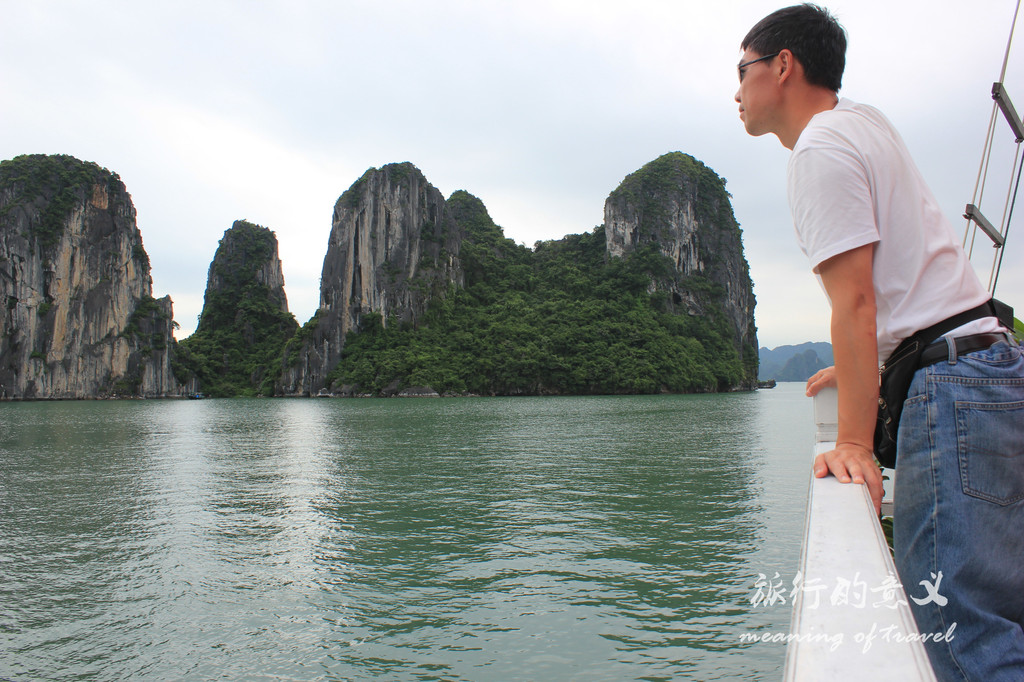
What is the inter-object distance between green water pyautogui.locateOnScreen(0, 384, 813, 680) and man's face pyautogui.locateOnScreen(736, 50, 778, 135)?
3.65 metres

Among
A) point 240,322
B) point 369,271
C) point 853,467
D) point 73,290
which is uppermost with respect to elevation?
point 369,271

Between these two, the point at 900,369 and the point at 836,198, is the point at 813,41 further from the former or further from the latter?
the point at 900,369

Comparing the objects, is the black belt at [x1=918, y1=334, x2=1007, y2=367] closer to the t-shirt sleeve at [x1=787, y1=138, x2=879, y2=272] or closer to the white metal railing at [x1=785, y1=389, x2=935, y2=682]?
the t-shirt sleeve at [x1=787, y1=138, x2=879, y2=272]

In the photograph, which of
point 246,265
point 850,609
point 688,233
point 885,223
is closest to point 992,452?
point 885,223

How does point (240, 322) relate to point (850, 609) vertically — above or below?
above

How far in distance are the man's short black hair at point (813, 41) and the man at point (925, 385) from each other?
0.39ft

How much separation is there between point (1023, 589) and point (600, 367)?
55.0 metres

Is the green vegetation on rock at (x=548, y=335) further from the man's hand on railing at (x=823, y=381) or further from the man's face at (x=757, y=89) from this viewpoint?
the man's face at (x=757, y=89)

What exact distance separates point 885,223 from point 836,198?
119mm

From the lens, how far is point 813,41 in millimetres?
1377

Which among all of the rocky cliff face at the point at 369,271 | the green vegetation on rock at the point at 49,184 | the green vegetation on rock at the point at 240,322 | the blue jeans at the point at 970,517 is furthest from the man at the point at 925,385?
the green vegetation on rock at the point at 240,322

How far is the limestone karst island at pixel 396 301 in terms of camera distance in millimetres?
55812

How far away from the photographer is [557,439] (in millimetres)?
17141

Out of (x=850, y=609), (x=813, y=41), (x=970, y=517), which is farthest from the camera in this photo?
(x=813, y=41)
